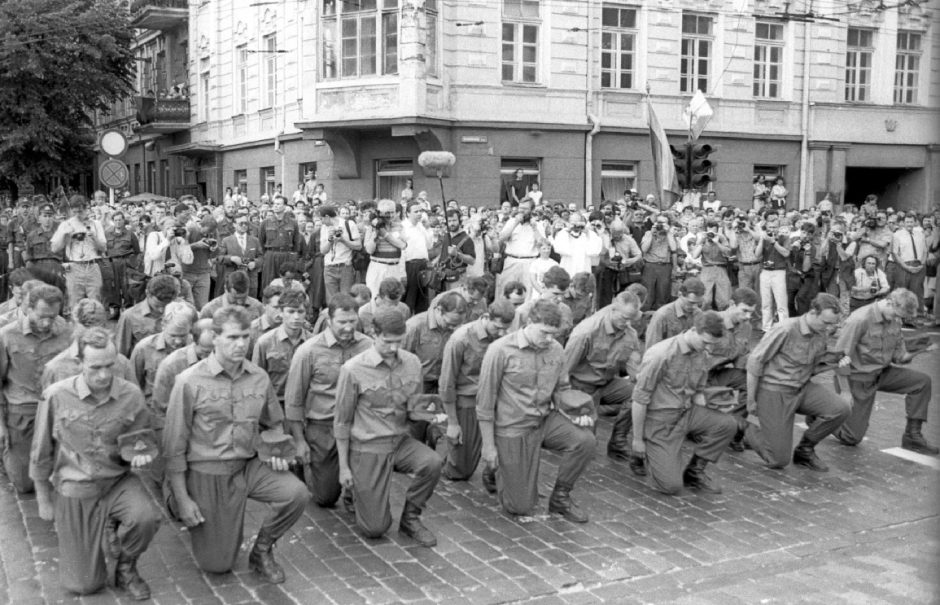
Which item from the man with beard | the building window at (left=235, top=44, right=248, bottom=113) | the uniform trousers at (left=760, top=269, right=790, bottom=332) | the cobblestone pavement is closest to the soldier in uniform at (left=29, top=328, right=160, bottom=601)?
the cobblestone pavement

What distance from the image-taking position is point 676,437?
8.31 metres

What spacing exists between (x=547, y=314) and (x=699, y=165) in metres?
9.94

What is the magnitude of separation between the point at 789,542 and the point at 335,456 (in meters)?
3.36

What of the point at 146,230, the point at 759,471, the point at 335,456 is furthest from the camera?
the point at 146,230

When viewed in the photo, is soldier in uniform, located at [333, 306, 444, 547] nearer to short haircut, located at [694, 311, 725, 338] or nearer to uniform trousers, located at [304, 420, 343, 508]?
uniform trousers, located at [304, 420, 343, 508]

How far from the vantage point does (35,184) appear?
3584cm

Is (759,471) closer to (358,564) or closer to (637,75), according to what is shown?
(358,564)

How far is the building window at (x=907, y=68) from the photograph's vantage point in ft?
96.4

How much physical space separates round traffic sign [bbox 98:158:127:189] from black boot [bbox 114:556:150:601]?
11254 millimetres

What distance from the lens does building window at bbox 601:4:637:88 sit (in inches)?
1008

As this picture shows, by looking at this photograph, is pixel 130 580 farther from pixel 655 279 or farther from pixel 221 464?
pixel 655 279

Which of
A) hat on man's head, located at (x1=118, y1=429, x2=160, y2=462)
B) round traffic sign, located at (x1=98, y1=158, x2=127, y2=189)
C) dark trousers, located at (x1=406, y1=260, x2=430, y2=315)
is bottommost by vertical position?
hat on man's head, located at (x1=118, y1=429, x2=160, y2=462)

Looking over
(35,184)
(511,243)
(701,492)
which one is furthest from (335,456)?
(35,184)

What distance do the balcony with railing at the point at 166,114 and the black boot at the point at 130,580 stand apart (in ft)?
97.9
